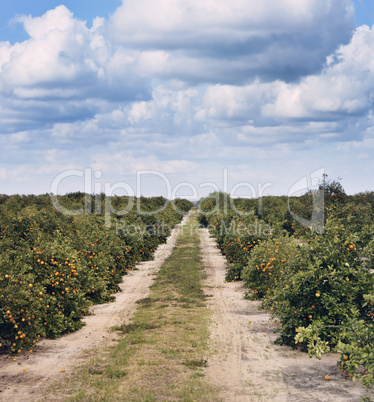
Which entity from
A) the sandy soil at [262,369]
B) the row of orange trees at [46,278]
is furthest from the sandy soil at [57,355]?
the sandy soil at [262,369]

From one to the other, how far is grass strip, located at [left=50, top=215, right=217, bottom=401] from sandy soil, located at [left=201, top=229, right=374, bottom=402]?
379 mm

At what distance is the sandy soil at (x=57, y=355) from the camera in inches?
358

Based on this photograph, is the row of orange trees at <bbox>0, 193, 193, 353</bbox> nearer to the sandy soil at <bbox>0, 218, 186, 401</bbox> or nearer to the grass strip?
the sandy soil at <bbox>0, 218, 186, 401</bbox>

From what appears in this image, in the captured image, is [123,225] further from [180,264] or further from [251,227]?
[251,227]

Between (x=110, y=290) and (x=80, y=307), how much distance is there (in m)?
4.42

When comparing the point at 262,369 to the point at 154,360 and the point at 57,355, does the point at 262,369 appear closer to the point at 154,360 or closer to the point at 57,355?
the point at 154,360

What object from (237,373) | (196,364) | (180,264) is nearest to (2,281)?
(196,364)

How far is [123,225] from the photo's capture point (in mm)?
26469

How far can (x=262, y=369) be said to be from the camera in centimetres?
989

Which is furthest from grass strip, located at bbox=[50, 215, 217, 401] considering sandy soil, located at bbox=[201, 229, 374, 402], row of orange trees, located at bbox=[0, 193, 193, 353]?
row of orange trees, located at bbox=[0, 193, 193, 353]

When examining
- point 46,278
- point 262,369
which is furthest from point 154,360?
point 46,278

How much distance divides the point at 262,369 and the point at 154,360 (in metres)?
2.41

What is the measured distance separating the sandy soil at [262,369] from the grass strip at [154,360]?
0.38 m

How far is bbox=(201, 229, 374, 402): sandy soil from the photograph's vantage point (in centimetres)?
859
